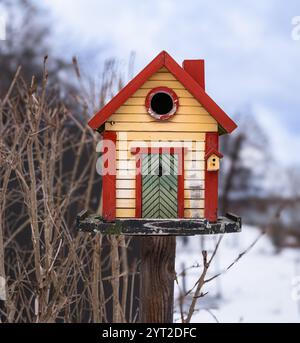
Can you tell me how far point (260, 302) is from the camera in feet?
28.5

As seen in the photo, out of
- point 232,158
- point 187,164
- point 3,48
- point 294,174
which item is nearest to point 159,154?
point 187,164

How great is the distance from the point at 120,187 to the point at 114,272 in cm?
79

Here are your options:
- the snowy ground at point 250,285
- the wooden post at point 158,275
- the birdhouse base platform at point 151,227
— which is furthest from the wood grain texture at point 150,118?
the snowy ground at point 250,285

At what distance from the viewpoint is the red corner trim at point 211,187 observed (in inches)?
79.3

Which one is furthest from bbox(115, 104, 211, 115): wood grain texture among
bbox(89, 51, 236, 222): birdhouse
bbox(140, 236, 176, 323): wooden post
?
bbox(140, 236, 176, 323): wooden post

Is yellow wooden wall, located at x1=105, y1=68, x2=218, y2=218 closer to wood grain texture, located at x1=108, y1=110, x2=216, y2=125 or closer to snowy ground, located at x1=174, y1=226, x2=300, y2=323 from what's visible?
wood grain texture, located at x1=108, y1=110, x2=216, y2=125

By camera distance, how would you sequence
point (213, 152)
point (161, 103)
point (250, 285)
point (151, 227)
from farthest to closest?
point (250, 285) < point (161, 103) < point (213, 152) < point (151, 227)

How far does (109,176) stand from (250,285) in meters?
8.67

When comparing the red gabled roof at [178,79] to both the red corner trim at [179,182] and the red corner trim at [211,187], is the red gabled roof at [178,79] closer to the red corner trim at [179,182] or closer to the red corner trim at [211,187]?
the red corner trim at [211,187]

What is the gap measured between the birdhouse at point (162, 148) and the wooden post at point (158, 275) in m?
0.18

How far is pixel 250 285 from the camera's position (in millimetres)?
10141

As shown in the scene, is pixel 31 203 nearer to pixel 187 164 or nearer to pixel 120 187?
pixel 120 187

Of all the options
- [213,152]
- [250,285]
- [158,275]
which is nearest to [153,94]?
[213,152]

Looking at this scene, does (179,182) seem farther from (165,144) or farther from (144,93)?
(144,93)
